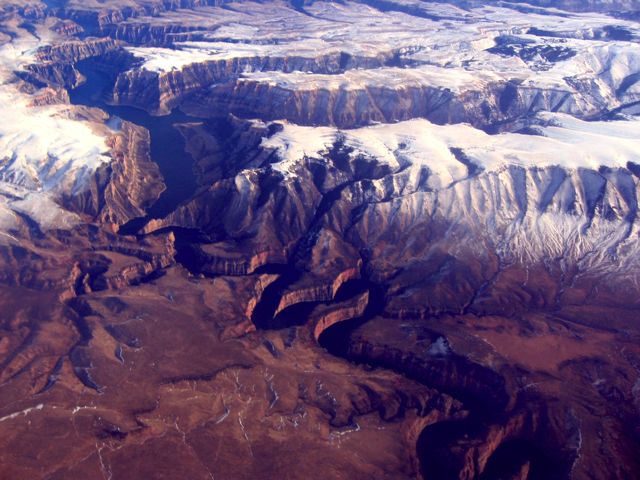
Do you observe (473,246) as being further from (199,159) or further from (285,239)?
(199,159)

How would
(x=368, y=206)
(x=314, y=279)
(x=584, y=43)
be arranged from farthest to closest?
1. (x=584, y=43)
2. (x=368, y=206)
3. (x=314, y=279)

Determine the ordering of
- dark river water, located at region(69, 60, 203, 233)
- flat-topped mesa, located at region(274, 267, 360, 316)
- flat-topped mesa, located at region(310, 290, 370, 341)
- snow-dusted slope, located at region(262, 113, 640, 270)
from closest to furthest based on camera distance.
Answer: flat-topped mesa, located at region(310, 290, 370, 341) → flat-topped mesa, located at region(274, 267, 360, 316) → snow-dusted slope, located at region(262, 113, 640, 270) → dark river water, located at region(69, 60, 203, 233)

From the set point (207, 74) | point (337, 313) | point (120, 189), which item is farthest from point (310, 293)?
point (207, 74)

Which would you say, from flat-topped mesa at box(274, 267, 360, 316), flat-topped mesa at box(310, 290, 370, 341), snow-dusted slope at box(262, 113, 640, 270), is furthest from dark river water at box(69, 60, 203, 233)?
flat-topped mesa at box(310, 290, 370, 341)

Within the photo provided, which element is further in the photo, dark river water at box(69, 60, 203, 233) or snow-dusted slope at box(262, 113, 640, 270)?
dark river water at box(69, 60, 203, 233)

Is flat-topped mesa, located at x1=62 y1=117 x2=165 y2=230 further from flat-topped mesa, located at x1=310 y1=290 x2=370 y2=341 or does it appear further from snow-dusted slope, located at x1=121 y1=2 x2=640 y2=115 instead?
flat-topped mesa, located at x1=310 y1=290 x2=370 y2=341

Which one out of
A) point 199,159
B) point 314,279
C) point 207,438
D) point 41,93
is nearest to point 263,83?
point 199,159

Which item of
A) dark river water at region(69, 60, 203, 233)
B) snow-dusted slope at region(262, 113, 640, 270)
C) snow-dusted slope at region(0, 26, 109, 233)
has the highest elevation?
snow-dusted slope at region(262, 113, 640, 270)
